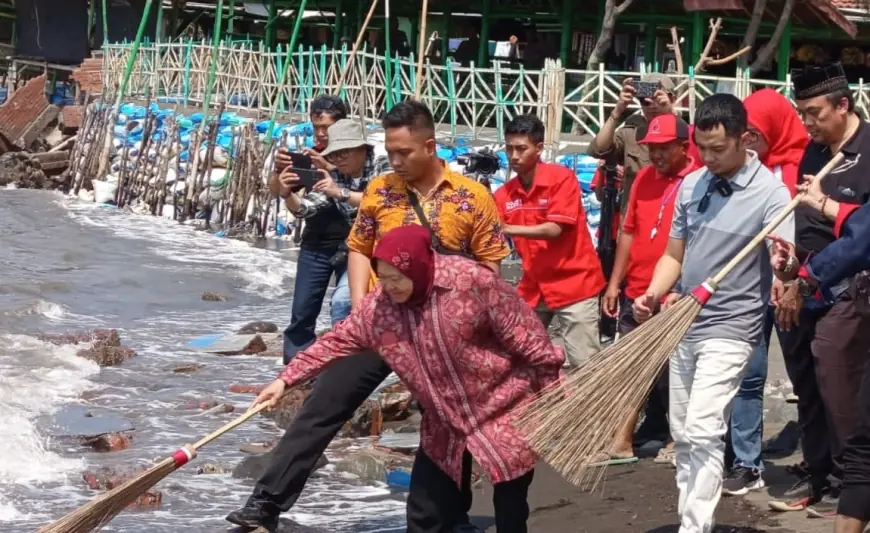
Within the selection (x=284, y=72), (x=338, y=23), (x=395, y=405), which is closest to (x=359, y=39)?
(x=284, y=72)

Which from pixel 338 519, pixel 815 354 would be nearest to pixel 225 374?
pixel 338 519

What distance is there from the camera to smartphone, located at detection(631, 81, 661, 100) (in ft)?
19.7

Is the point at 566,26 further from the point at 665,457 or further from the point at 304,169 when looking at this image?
the point at 665,457

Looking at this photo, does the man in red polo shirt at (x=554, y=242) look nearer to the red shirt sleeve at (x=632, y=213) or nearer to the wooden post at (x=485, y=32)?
the red shirt sleeve at (x=632, y=213)

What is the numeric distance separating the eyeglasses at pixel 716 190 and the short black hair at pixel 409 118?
1.02 meters

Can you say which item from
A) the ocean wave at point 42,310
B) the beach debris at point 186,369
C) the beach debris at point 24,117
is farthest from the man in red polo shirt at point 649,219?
the beach debris at point 24,117

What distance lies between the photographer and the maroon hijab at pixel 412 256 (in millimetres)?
4004

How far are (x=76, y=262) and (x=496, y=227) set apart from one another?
12379 millimetres

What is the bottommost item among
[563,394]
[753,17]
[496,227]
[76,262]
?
[76,262]

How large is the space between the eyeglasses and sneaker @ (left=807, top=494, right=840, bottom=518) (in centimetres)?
125

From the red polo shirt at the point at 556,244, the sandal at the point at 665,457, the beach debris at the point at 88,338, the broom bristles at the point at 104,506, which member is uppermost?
the red polo shirt at the point at 556,244

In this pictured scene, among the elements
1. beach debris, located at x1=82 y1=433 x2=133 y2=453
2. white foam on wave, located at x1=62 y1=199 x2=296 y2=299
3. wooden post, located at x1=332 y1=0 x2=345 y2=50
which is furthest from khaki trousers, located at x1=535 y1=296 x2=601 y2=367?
wooden post, located at x1=332 y1=0 x2=345 y2=50

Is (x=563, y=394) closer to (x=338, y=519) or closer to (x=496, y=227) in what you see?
(x=496, y=227)

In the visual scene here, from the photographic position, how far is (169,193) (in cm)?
2025
